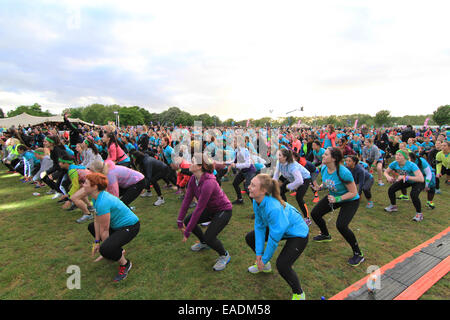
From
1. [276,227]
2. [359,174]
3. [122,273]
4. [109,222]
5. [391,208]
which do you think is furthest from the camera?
[391,208]

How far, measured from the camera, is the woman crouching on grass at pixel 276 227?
266 cm

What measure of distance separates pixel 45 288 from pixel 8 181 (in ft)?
33.1

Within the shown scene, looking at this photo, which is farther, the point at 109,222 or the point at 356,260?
the point at 356,260

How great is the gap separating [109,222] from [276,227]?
245 centimetres

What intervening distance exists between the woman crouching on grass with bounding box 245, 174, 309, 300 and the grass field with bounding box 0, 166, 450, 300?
64 cm

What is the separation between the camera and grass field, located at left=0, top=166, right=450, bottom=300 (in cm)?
326

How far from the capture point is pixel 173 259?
13.3 feet

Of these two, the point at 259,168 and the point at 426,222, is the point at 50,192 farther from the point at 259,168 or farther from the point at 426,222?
the point at 426,222

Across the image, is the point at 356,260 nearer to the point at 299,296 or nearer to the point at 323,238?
A: the point at 323,238

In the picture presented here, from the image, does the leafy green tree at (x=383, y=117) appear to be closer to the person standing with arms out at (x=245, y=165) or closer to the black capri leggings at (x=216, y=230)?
the person standing with arms out at (x=245, y=165)

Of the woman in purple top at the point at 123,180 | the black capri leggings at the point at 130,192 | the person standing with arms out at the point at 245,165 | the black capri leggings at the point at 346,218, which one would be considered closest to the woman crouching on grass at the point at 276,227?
the black capri leggings at the point at 346,218

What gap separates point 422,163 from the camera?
569 centimetres

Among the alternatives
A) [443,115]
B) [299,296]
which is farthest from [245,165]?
[443,115]
